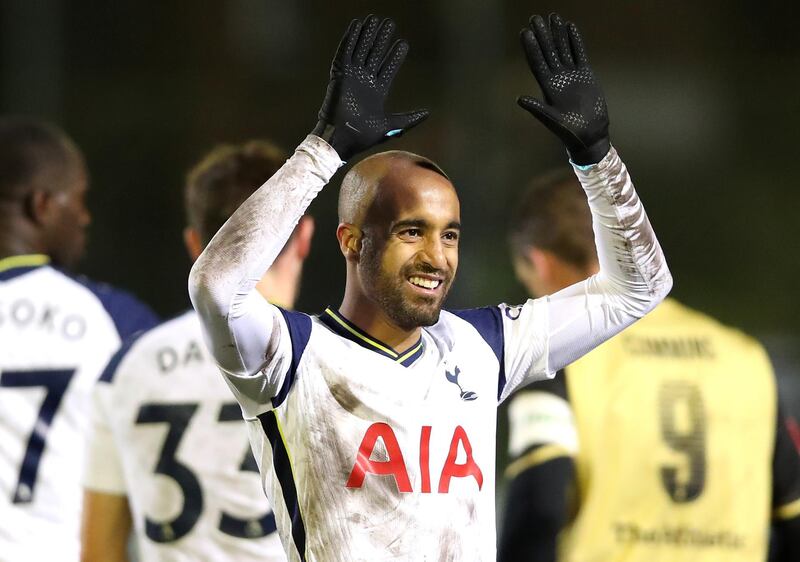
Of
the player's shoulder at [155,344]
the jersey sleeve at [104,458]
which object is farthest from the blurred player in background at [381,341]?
the jersey sleeve at [104,458]

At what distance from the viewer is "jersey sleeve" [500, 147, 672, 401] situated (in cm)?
325

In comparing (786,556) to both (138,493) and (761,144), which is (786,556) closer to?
(138,493)

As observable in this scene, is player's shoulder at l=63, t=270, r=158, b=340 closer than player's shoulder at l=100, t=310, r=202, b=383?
No

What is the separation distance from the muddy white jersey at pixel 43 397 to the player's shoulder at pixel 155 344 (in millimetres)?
431

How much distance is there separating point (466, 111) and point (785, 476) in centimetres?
559

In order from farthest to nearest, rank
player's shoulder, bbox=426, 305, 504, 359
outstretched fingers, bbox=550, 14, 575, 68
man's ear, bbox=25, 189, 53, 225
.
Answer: man's ear, bbox=25, 189, 53, 225 < player's shoulder, bbox=426, 305, 504, 359 < outstretched fingers, bbox=550, 14, 575, 68

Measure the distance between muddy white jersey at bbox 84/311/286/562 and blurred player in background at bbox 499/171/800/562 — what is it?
0.75 m

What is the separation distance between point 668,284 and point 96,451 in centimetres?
176

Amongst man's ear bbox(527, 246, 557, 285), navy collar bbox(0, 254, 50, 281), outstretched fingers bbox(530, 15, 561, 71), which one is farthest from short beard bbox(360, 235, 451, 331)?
navy collar bbox(0, 254, 50, 281)

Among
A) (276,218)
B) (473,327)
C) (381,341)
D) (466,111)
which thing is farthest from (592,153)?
(466,111)

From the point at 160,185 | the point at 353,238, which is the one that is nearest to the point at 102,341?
the point at 353,238

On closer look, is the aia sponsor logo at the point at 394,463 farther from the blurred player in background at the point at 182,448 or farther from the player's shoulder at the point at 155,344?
the player's shoulder at the point at 155,344

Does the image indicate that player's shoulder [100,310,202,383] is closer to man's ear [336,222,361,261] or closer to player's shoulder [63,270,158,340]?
player's shoulder [63,270,158,340]

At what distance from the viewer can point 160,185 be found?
1136 centimetres
